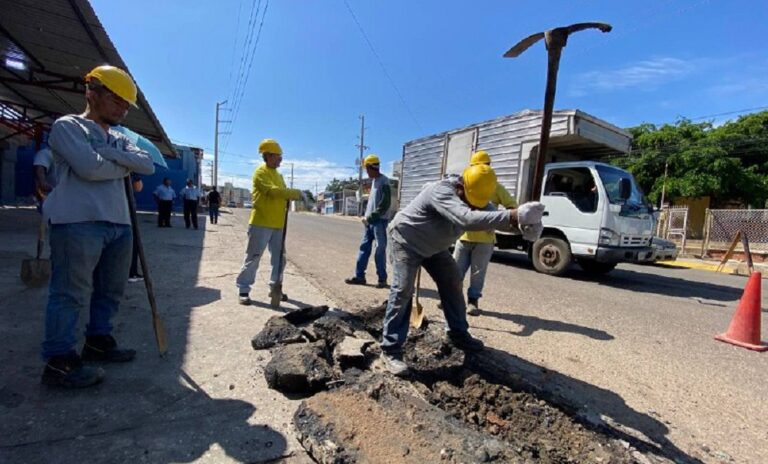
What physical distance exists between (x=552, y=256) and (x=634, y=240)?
4.59 ft

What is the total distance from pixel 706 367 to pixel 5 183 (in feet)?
77.4

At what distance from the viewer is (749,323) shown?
4.34 metres

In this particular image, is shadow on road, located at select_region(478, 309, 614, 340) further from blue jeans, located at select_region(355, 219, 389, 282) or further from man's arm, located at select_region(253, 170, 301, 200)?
man's arm, located at select_region(253, 170, 301, 200)

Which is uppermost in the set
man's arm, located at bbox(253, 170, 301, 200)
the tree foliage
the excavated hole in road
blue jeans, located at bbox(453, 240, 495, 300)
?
the tree foliage

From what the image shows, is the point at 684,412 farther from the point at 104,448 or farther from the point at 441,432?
the point at 104,448

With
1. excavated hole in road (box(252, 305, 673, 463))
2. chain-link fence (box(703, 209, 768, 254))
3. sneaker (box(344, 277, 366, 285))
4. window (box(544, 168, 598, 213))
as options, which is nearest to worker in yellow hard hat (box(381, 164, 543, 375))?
excavated hole in road (box(252, 305, 673, 463))

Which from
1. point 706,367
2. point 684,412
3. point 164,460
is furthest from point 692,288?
point 164,460

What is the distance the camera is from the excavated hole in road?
78.4 inches

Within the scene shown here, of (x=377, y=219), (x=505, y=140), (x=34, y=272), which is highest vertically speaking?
(x=505, y=140)

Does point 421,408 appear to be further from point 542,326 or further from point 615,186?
point 615,186

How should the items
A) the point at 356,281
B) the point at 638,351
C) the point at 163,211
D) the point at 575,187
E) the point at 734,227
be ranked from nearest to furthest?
the point at 638,351
the point at 356,281
the point at 575,187
the point at 163,211
the point at 734,227

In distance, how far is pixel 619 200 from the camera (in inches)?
290

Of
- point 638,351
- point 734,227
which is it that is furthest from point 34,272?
point 734,227

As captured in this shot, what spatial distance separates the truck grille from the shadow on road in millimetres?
3543
